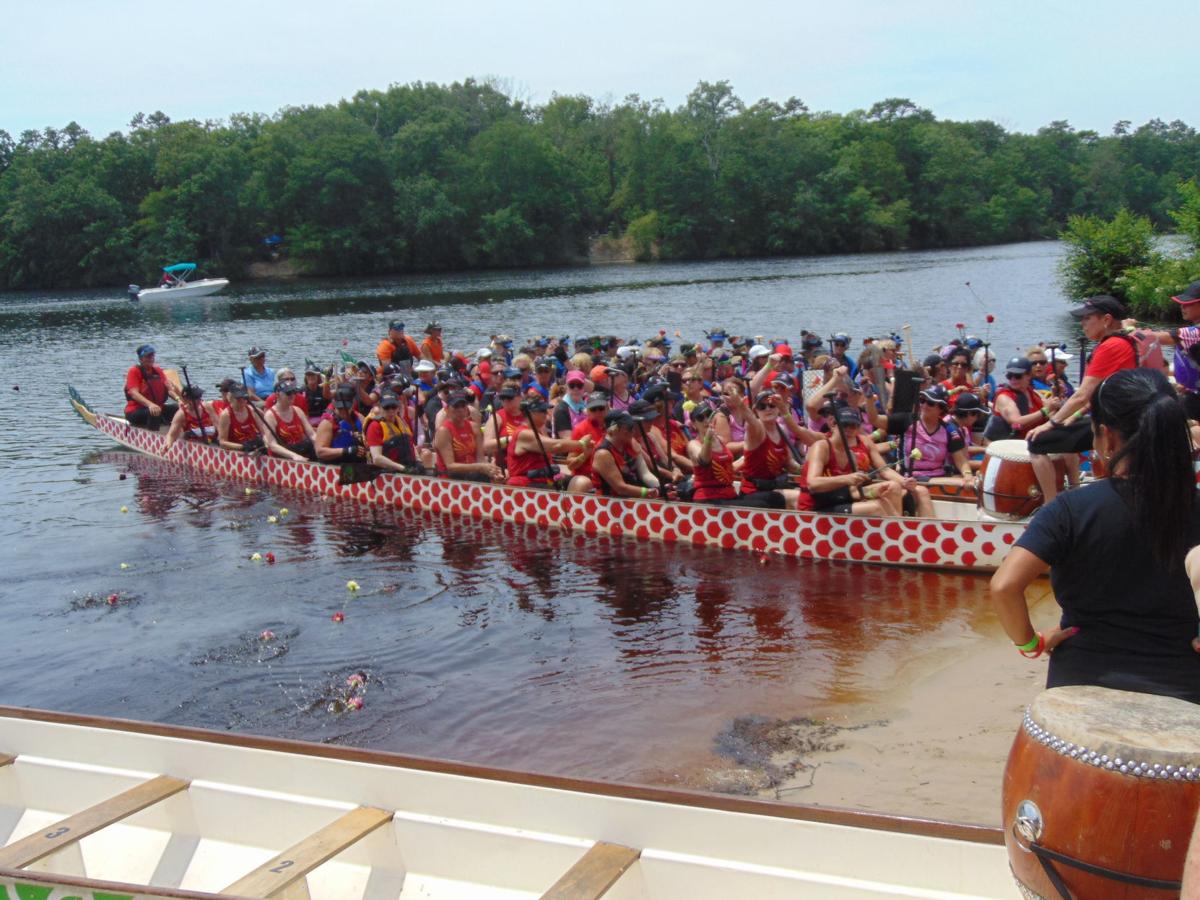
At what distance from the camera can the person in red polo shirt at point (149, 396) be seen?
19.3 m

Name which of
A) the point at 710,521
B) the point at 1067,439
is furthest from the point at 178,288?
the point at 1067,439

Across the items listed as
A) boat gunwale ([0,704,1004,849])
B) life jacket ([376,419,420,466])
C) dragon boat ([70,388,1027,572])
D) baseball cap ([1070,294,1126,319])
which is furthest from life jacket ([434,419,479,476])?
boat gunwale ([0,704,1004,849])

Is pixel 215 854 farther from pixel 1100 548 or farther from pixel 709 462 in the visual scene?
pixel 709 462

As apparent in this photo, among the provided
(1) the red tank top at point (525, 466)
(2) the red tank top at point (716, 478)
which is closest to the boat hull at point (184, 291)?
(1) the red tank top at point (525, 466)

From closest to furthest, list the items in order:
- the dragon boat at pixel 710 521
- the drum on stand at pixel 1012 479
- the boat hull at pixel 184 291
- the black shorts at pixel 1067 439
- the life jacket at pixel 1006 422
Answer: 1. the black shorts at pixel 1067 439
2. the drum on stand at pixel 1012 479
3. the dragon boat at pixel 710 521
4. the life jacket at pixel 1006 422
5. the boat hull at pixel 184 291

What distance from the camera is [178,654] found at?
10.2 meters

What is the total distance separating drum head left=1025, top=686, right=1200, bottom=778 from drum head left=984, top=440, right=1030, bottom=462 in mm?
6688

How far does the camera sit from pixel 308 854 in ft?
15.2

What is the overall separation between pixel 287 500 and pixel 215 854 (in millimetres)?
10923

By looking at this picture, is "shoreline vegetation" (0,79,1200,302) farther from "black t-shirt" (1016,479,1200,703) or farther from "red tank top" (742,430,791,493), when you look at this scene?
"black t-shirt" (1016,479,1200,703)

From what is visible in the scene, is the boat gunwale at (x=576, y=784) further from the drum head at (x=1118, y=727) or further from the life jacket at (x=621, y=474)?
the life jacket at (x=621, y=474)

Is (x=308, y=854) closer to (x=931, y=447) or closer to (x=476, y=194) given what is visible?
(x=931, y=447)

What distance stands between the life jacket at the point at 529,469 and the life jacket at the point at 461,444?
897 millimetres

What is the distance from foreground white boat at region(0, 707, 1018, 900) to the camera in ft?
13.7
